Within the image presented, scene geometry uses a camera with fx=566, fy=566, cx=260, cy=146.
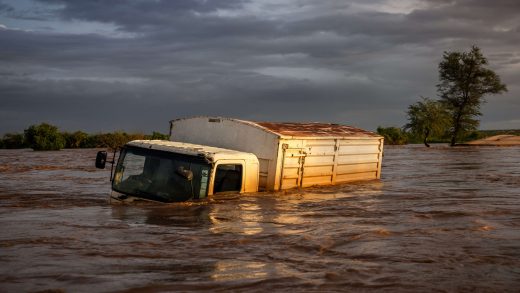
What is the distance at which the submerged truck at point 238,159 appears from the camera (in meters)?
10.4

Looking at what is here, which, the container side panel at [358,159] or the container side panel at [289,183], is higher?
the container side panel at [358,159]

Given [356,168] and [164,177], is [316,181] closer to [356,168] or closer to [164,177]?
[356,168]

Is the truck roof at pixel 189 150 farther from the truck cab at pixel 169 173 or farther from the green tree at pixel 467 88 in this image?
the green tree at pixel 467 88

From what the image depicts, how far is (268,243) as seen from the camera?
7.77 metres

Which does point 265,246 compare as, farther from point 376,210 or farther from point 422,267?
point 376,210

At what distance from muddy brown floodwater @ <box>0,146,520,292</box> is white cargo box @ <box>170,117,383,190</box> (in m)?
0.49

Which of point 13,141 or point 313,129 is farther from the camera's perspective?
point 13,141

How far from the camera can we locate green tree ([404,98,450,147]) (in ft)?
153

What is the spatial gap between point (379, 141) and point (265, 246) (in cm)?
1025

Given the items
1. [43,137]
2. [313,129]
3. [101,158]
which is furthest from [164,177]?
[43,137]

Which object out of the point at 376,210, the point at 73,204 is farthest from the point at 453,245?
Result: the point at 73,204

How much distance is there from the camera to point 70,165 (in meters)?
24.7

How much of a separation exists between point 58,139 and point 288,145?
2847cm

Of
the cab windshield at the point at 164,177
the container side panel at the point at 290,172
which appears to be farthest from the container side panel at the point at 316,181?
the cab windshield at the point at 164,177
